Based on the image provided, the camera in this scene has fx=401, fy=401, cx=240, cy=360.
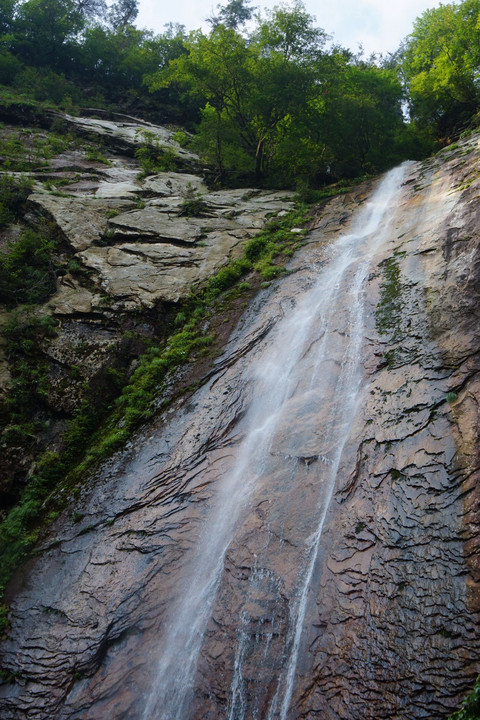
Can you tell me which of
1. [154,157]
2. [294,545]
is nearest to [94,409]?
[294,545]

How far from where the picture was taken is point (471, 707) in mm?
3629

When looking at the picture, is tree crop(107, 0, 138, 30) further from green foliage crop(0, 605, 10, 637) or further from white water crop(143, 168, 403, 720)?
green foliage crop(0, 605, 10, 637)

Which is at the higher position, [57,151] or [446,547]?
[57,151]

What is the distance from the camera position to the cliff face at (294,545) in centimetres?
467

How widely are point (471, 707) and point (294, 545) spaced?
2.62 meters

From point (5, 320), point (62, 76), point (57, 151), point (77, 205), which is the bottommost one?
point (5, 320)

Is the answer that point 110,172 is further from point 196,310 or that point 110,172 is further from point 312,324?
point 312,324

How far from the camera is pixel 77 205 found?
A: 14797 millimetres

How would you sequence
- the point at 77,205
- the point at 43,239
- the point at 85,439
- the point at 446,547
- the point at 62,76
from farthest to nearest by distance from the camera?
the point at 62,76
the point at 77,205
the point at 43,239
the point at 85,439
the point at 446,547

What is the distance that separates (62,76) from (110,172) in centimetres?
1666

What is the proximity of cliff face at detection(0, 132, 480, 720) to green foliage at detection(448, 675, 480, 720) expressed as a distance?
263mm

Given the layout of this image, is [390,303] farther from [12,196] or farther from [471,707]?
[12,196]

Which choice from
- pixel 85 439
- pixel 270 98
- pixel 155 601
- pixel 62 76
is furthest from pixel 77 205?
pixel 62 76

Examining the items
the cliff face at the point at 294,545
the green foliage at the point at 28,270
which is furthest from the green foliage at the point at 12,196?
the cliff face at the point at 294,545
